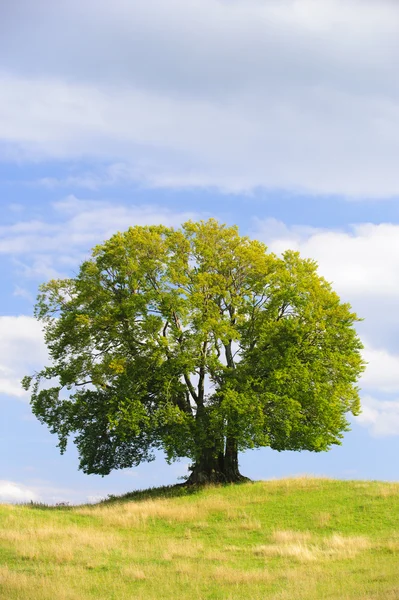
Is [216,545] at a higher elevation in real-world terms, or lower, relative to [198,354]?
lower

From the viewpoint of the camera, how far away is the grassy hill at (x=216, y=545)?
18078 millimetres

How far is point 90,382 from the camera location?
1571 inches

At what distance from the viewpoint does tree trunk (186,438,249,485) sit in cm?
3903

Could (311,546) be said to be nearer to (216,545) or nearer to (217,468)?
(216,545)

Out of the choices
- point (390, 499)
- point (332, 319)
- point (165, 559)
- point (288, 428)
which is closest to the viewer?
point (165, 559)

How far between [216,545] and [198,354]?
13.0 m

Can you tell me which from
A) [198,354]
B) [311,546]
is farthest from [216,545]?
[198,354]

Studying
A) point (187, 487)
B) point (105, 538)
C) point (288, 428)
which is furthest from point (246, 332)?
point (105, 538)

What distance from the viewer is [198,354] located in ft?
123

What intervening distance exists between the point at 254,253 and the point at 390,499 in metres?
15.8

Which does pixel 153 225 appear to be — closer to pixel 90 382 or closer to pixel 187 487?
pixel 90 382

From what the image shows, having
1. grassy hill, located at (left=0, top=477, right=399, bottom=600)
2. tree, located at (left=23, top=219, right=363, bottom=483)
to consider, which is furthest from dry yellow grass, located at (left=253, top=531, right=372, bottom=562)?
tree, located at (left=23, top=219, right=363, bottom=483)

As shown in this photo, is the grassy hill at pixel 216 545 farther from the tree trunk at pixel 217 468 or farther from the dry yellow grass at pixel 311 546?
the tree trunk at pixel 217 468

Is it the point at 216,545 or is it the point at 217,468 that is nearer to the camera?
A: the point at 216,545
